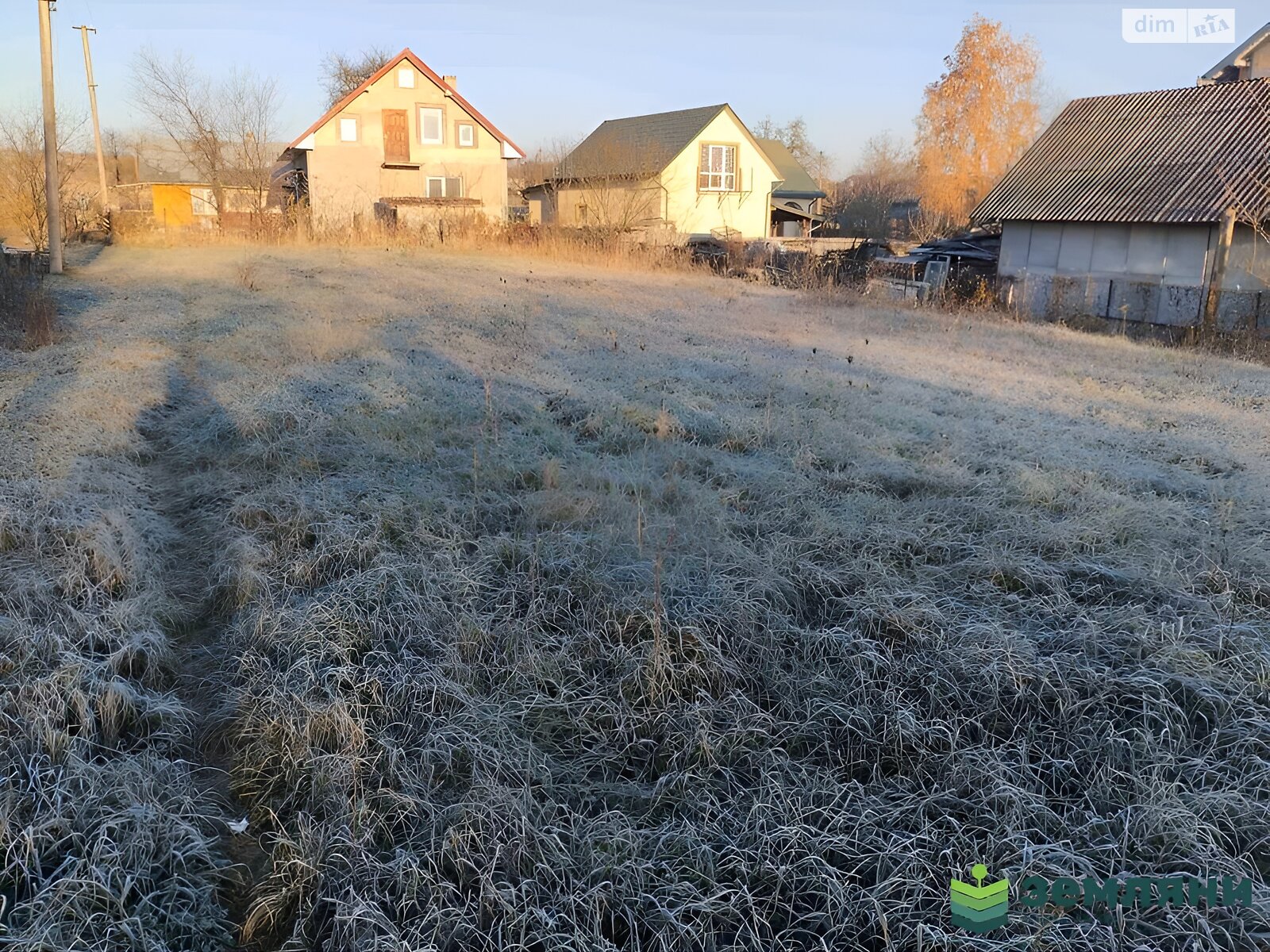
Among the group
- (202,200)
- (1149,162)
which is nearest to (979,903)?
(1149,162)

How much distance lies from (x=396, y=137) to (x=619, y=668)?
35.7 m

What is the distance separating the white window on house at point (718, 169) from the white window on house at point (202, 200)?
22739 mm

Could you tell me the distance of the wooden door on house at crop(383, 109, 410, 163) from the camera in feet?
114

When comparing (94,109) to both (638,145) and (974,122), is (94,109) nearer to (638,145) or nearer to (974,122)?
(638,145)

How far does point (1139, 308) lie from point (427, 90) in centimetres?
2830

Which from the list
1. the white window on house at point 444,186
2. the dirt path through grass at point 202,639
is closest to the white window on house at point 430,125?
the white window on house at point 444,186

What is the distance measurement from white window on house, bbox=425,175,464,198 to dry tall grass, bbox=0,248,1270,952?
3055 cm

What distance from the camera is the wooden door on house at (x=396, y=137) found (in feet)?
114

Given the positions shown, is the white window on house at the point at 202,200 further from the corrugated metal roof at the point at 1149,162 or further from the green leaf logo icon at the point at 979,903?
the green leaf logo icon at the point at 979,903

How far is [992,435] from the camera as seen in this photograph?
730 centimetres

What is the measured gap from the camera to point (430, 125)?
35.7m

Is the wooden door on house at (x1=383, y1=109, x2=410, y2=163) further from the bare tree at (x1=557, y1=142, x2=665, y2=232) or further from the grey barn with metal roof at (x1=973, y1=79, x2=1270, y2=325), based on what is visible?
the grey barn with metal roof at (x1=973, y1=79, x2=1270, y2=325)

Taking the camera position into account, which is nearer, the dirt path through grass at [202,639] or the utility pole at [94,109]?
the dirt path through grass at [202,639]

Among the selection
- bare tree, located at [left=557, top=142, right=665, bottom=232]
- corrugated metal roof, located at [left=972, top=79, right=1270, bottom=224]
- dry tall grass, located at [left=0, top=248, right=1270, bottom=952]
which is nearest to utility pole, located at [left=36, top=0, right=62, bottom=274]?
dry tall grass, located at [left=0, top=248, right=1270, bottom=952]
